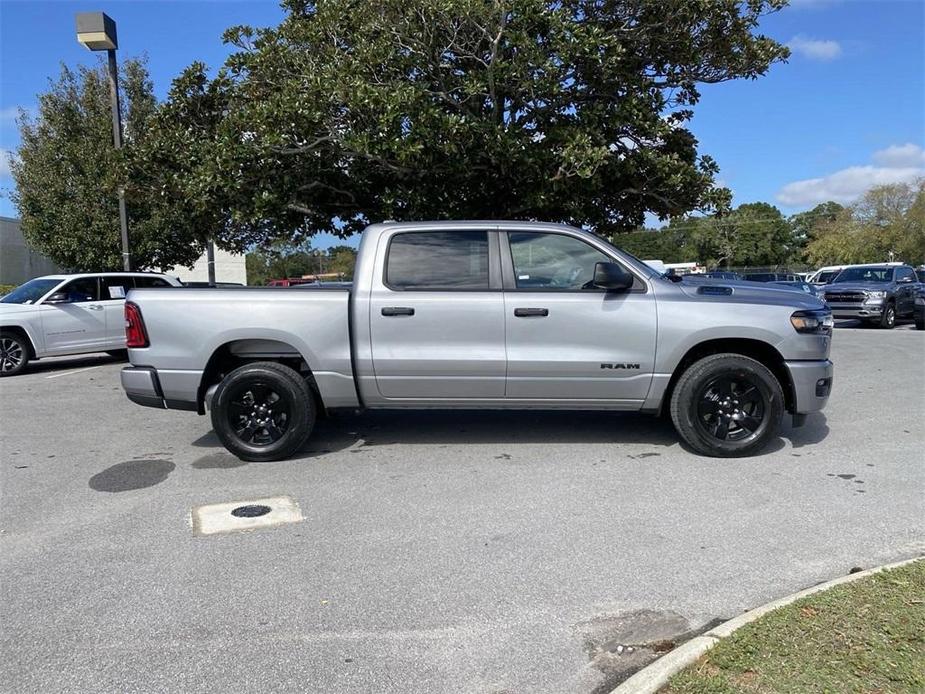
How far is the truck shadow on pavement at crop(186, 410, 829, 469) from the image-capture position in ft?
21.4

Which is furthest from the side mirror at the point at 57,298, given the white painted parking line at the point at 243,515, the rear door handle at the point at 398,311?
the white painted parking line at the point at 243,515

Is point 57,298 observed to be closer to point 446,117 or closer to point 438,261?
point 446,117

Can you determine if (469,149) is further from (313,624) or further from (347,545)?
(313,624)

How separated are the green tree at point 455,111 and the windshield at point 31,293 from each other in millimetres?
2576

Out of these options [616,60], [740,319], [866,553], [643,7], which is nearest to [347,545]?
[866,553]

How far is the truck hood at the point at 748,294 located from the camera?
5.90 meters

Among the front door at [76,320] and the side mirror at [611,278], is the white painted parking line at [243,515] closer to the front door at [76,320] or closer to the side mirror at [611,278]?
the side mirror at [611,278]

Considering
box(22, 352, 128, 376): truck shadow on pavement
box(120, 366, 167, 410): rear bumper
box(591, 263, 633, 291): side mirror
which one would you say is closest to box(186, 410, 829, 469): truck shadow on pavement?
box(120, 366, 167, 410): rear bumper

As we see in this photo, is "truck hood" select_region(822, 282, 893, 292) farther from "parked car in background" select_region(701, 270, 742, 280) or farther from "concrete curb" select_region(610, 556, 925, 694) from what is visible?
"concrete curb" select_region(610, 556, 925, 694)

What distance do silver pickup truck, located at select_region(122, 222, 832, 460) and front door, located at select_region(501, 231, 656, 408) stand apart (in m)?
0.01

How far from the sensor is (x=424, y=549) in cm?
420

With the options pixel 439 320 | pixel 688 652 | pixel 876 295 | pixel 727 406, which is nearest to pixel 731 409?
pixel 727 406

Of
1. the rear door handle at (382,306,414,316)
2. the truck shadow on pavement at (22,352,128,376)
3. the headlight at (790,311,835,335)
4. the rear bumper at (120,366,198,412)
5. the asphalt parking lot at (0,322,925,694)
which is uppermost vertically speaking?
the rear door handle at (382,306,414,316)

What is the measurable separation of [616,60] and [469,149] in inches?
96.0
